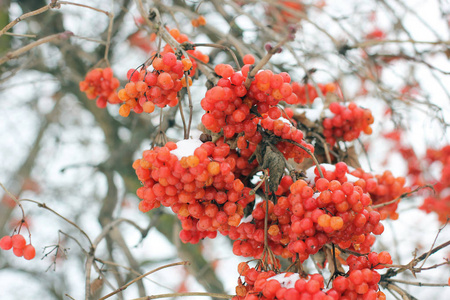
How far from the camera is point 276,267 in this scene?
1.18 metres

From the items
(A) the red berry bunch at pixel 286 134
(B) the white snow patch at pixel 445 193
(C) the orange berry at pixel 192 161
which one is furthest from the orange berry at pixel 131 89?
(B) the white snow patch at pixel 445 193

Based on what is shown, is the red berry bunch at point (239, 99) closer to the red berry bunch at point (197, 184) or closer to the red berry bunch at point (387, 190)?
the red berry bunch at point (197, 184)

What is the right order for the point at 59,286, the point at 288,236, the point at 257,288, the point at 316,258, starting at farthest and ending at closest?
1. the point at 59,286
2. the point at 316,258
3. the point at 288,236
4. the point at 257,288

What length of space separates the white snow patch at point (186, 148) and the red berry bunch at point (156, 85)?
0.48 ft

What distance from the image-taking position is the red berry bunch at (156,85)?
1.17 meters

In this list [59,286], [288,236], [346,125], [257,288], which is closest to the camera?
[257,288]

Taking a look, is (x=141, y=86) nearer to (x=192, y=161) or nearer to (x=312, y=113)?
(x=192, y=161)

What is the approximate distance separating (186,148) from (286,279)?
0.45 meters

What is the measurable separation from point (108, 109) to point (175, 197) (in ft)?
8.02

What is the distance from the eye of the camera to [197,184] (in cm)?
110

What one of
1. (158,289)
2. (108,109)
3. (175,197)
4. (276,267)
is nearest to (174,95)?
(175,197)

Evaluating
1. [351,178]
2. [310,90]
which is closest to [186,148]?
[351,178]

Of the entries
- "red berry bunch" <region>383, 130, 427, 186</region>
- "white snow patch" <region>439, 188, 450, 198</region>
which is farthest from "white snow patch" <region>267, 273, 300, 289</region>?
"red berry bunch" <region>383, 130, 427, 186</region>

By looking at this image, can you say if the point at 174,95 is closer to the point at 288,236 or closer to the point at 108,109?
the point at 288,236
